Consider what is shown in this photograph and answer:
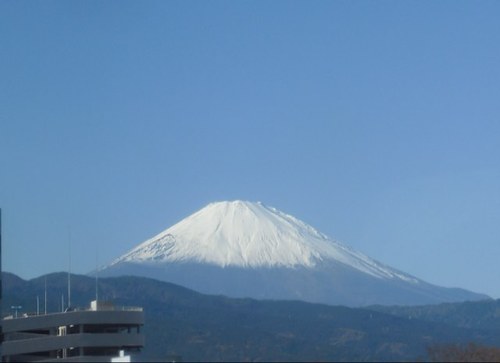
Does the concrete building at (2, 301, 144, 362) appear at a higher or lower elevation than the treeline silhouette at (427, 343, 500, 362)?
higher

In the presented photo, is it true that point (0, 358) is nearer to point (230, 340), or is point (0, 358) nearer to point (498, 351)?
point (498, 351)

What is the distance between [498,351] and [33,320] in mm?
35348

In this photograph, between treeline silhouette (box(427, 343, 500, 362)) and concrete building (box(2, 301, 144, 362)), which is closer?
treeline silhouette (box(427, 343, 500, 362))

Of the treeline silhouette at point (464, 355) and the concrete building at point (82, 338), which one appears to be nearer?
the treeline silhouette at point (464, 355)

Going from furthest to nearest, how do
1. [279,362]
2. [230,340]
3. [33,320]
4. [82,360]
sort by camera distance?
[230,340] → [33,320] → [82,360] → [279,362]

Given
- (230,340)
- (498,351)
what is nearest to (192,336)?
(230,340)

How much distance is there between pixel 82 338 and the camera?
103938mm

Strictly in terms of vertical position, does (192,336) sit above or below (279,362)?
above

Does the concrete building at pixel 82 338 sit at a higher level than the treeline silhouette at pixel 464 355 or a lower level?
higher

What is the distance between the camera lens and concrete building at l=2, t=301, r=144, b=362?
339 ft

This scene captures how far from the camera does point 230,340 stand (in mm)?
195750

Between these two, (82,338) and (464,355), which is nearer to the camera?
(464,355)

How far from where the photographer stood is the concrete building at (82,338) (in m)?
103

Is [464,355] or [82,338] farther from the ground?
[82,338]
